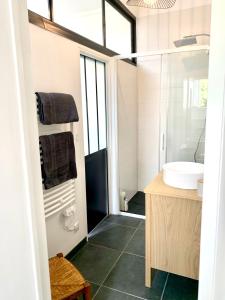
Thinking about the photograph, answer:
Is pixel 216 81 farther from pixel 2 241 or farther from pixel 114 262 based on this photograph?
pixel 114 262

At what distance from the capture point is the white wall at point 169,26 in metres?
3.10

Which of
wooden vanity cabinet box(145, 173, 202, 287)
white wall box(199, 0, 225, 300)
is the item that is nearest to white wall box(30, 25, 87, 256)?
wooden vanity cabinet box(145, 173, 202, 287)

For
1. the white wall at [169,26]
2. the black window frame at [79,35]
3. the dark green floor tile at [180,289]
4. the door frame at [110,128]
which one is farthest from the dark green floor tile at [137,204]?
the white wall at [169,26]

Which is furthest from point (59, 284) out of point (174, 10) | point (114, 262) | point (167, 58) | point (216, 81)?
point (174, 10)

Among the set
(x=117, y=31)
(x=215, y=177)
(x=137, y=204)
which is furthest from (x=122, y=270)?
(x=117, y=31)

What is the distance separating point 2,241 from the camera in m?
0.71

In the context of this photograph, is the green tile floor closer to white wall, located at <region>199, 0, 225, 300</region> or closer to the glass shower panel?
white wall, located at <region>199, 0, 225, 300</region>

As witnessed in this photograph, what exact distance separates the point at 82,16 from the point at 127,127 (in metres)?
1.49

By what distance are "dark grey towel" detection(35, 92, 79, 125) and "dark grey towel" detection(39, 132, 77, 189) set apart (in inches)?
5.2

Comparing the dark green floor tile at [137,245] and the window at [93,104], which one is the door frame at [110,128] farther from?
the dark green floor tile at [137,245]

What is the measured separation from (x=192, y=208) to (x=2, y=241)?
1273 millimetres

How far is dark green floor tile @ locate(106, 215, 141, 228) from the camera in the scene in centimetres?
288

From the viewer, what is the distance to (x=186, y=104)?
9.89 ft

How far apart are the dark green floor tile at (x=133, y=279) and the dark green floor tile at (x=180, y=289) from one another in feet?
0.18
